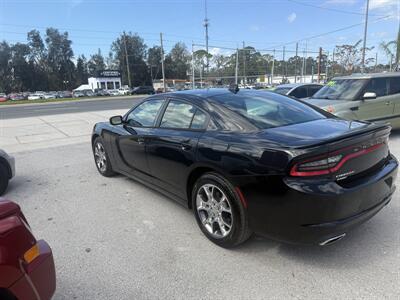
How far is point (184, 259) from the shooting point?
281cm

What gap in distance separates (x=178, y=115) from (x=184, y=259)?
160 cm

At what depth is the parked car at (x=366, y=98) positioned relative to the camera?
6.68m

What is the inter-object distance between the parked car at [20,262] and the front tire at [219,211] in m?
1.49

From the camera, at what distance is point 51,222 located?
12.0ft

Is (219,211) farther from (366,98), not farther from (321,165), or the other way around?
(366,98)

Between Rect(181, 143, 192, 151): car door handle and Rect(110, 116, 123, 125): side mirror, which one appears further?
Rect(110, 116, 123, 125): side mirror

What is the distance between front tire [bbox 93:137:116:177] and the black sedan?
4.59ft

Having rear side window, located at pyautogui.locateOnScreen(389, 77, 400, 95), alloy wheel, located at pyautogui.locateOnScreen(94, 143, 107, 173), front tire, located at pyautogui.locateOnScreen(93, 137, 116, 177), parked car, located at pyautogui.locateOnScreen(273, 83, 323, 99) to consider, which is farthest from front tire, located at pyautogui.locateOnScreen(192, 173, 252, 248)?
parked car, located at pyautogui.locateOnScreen(273, 83, 323, 99)

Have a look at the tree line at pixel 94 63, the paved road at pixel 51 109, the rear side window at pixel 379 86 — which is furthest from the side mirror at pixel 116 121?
the tree line at pixel 94 63

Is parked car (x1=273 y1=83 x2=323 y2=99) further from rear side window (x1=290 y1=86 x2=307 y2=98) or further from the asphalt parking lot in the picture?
the asphalt parking lot

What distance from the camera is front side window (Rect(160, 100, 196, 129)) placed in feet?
11.0

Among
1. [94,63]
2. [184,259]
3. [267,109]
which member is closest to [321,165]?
[267,109]

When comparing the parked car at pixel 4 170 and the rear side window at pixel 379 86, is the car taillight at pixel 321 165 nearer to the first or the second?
the parked car at pixel 4 170

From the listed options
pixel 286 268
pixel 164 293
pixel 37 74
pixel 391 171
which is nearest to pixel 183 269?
pixel 164 293
